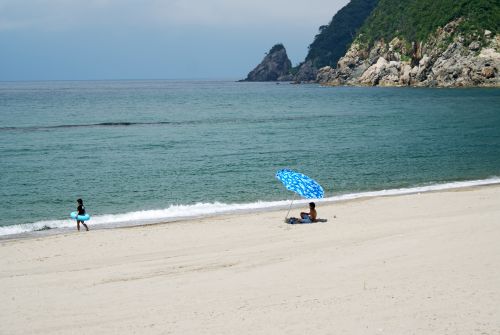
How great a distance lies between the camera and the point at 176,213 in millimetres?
24984

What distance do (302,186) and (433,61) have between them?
131302mm

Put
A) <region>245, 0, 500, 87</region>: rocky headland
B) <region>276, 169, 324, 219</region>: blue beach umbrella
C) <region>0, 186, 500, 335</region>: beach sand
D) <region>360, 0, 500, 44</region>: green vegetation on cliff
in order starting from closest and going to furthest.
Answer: <region>0, 186, 500, 335</region>: beach sand < <region>276, 169, 324, 219</region>: blue beach umbrella < <region>245, 0, 500, 87</region>: rocky headland < <region>360, 0, 500, 44</region>: green vegetation on cliff

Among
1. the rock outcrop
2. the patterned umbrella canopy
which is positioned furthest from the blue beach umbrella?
the rock outcrop

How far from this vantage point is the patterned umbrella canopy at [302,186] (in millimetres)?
19125

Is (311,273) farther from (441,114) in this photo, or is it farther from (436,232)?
(441,114)

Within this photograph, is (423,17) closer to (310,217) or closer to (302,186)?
(310,217)

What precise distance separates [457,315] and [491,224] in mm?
8650

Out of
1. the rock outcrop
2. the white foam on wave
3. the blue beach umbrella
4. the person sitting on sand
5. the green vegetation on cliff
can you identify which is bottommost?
the white foam on wave

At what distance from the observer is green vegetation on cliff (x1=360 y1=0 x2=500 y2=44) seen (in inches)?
5231

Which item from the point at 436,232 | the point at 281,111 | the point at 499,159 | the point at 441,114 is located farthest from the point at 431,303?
the point at 281,111

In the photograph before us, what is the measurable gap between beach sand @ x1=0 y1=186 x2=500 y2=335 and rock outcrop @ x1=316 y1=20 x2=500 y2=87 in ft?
380

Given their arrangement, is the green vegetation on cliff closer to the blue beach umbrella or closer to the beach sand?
the blue beach umbrella

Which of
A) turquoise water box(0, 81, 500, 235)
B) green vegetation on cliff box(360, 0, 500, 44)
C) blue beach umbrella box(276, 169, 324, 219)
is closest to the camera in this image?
blue beach umbrella box(276, 169, 324, 219)

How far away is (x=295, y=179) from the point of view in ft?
64.8
